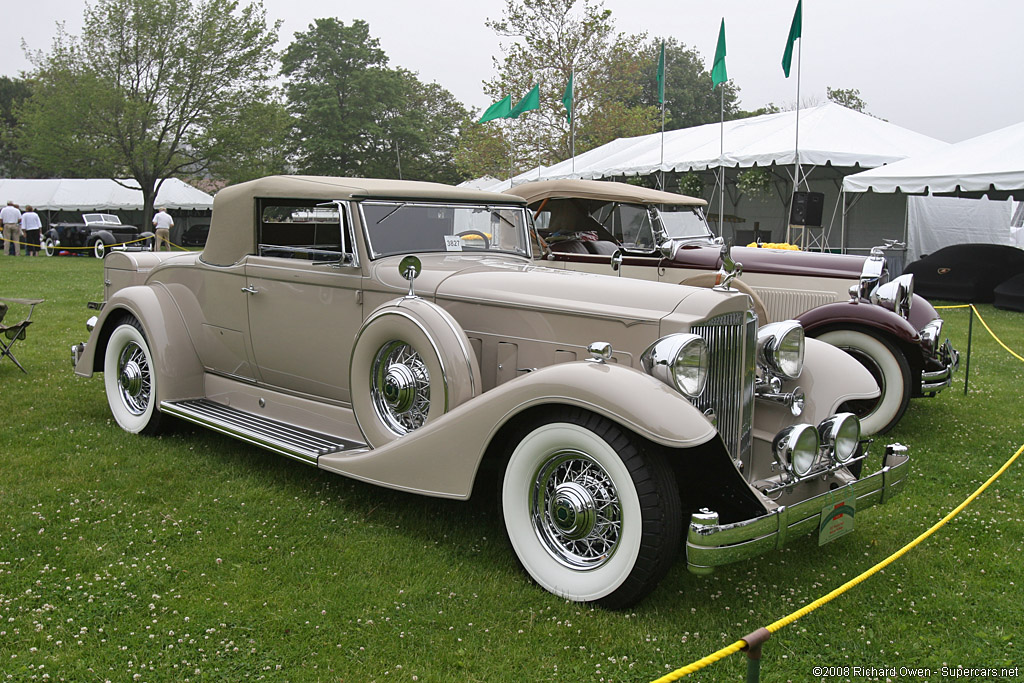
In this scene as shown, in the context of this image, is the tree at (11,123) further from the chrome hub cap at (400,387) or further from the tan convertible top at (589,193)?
the chrome hub cap at (400,387)

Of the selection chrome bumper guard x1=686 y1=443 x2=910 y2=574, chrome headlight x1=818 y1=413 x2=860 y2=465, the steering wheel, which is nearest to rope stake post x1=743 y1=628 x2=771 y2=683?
chrome bumper guard x1=686 y1=443 x2=910 y2=574

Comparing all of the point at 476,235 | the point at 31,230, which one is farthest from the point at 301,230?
the point at 31,230

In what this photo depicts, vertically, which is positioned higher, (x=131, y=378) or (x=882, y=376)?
(x=131, y=378)

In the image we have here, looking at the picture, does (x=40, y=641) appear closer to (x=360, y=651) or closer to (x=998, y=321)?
(x=360, y=651)

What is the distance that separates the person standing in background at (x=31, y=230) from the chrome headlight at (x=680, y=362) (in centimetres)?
2832

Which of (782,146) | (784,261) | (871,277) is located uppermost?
(782,146)

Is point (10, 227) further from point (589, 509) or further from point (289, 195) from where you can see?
point (589, 509)

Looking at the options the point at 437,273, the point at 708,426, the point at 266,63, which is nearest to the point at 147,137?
the point at 266,63

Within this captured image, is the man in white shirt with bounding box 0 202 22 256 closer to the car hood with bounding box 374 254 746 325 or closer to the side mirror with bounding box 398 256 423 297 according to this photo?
the car hood with bounding box 374 254 746 325

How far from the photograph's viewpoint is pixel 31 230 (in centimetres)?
2727

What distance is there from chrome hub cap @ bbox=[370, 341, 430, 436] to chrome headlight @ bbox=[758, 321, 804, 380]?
1.80m

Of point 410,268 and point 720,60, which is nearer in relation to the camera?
point 410,268

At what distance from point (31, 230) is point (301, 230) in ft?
88.7

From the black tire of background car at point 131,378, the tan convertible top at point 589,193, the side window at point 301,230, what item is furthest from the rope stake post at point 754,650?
the tan convertible top at point 589,193
